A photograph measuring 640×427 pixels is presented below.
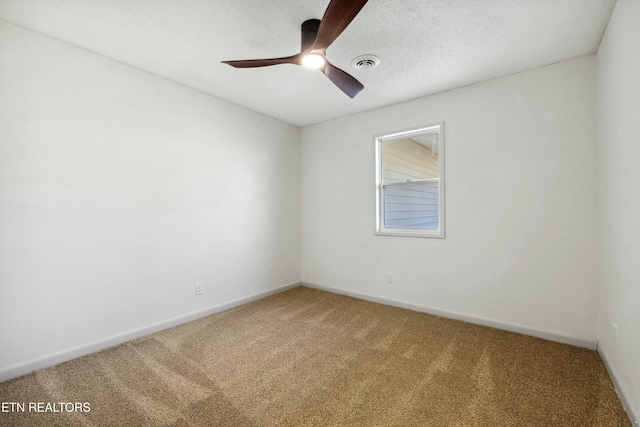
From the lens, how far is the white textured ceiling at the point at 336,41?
1919mm

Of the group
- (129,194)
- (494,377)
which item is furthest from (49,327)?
(494,377)

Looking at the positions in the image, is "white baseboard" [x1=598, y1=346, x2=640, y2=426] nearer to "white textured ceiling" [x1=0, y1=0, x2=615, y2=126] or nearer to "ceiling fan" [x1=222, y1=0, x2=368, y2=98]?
"white textured ceiling" [x1=0, y1=0, x2=615, y2=126]

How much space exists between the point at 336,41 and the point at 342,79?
32cm

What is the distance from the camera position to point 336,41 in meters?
2.30

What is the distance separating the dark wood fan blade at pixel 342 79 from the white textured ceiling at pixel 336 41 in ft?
1.00

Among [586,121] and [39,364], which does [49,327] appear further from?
[586,121]

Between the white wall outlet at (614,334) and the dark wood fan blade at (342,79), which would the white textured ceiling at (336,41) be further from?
the white wall outlet at (614,334)

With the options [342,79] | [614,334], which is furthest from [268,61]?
[614,334]

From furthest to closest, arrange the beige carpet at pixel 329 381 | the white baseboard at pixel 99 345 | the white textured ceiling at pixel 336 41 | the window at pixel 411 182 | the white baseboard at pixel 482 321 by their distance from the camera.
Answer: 1. the window at pixel 411 182
2. the white baseboard at pixel 482 321
3. the white baseboard at pixel 99 345
4. the white textured ceiling at pixel 336 41
5. the beige carpet at pixel 329 381

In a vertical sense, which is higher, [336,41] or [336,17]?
[336,41]

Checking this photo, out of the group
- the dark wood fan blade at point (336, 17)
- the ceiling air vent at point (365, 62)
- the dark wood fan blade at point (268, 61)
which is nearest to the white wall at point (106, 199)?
the dark wood fan blade at point (268, 61)

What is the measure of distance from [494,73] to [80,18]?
3.53 m

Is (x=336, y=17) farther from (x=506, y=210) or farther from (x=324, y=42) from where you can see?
(x=506, y=210)

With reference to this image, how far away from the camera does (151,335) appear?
2801mm
